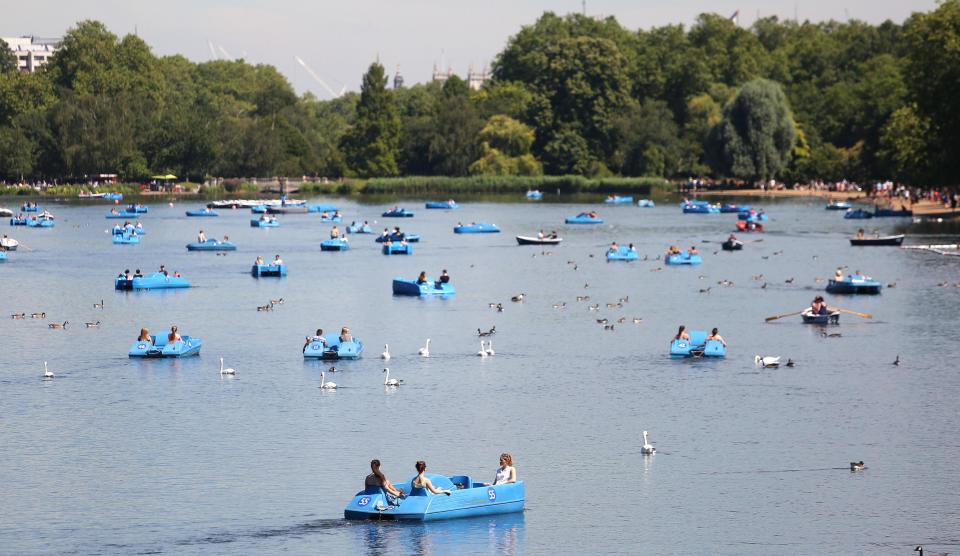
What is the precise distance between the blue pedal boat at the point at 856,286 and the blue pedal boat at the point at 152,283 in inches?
1695

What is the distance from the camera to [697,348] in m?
68.7

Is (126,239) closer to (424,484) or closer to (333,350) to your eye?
(333,350)

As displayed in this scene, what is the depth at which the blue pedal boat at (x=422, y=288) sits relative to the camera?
307 ft

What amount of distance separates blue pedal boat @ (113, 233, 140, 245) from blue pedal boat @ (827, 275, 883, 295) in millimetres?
72772

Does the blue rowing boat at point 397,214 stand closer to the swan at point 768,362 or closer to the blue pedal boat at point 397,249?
the blue pedal boat at point 397,249

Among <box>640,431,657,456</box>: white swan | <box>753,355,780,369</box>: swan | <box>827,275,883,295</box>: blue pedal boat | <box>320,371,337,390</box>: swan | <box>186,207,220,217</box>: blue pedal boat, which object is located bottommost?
<box>640,431,657,456</box>: white swan

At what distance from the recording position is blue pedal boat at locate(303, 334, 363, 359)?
222 feet

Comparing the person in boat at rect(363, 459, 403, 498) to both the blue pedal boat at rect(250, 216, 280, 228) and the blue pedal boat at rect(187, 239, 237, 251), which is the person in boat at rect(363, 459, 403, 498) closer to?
the blue pedal boat at rect(187, 239, 237, 251)

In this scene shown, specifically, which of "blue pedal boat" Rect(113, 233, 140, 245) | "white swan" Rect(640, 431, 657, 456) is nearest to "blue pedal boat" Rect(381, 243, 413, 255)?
"blue pedal boat" Rect(113, 233, 140, 245)

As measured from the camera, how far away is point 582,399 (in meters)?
59.5

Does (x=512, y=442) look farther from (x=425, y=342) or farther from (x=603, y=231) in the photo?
(x=603, y=231)

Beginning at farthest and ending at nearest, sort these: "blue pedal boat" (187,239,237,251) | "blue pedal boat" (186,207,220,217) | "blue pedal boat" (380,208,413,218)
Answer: "blue pedal boat" (186,207,220,217), "blue pedal boat" (380,208,413,218), "blue pedal boat" (187,239,237,251)

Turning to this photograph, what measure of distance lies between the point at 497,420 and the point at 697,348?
16533 mm

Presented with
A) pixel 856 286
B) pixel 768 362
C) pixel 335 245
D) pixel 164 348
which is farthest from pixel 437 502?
pixel 335 245
